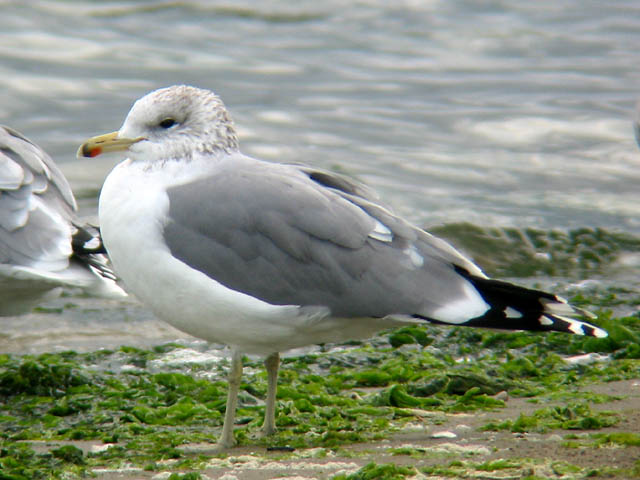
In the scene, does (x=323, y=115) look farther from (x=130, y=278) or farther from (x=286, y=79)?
(x=130, y=278)

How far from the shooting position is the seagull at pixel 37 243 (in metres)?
4.99

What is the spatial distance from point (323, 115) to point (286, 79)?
1.31 m

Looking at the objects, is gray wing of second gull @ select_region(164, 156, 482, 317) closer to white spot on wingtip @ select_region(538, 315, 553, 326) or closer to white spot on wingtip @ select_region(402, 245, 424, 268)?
white spot on wingtip @ select_region(402, 245, 424, 268)

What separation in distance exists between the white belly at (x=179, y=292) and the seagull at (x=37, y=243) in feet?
3.22

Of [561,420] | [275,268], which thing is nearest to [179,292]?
[275,268]

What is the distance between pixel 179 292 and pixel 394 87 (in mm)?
9053

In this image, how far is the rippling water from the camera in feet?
32.7

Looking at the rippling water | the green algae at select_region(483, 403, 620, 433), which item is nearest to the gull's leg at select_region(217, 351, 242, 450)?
the green algae at select_region(483, 403, 620, 433)

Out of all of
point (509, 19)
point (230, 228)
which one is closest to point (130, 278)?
point (230, 228)

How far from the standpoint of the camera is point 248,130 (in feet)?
36.0

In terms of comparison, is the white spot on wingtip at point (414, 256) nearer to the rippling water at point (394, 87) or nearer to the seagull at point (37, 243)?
the seagull at point (37, 243)

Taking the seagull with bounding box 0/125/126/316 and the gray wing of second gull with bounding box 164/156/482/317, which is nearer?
the gray wing of second gull with bounding box 164/156/482/317

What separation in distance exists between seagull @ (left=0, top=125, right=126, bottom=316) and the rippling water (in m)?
3.56

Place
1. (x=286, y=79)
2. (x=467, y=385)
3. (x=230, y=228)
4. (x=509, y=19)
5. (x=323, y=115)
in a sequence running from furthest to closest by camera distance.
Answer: (x=509, y=19)
(x=286, y=79)
(x=323, y=115)
(x=467, y=385)
(x=230, y=228)
